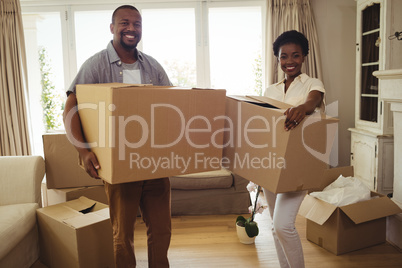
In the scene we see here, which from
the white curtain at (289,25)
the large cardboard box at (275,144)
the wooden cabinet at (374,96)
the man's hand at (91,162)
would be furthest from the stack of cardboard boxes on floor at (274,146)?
the white curtain at (289,25)

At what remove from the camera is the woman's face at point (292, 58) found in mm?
1702

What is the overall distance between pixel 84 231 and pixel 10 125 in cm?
261

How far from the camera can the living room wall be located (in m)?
4.05

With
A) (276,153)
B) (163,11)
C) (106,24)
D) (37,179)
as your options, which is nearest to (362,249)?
(276,153)

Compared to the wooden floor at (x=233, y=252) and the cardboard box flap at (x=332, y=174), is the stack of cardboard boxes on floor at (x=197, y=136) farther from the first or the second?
the cardboard box flap at (x=332, y=174)

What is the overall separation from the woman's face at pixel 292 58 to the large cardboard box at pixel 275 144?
1.24ft

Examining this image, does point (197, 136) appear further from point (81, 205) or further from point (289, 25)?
point (289, 25)

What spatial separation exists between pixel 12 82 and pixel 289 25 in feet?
10.4

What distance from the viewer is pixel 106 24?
4.14 metres

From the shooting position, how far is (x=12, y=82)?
12.7 ft

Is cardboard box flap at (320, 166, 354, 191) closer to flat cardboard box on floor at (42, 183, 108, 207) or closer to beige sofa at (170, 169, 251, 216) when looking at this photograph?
beige sofa at (170, 169, 251, 216)

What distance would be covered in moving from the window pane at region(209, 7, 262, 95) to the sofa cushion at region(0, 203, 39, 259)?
267 centimetres

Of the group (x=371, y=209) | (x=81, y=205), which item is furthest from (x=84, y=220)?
(x=371, y=209)

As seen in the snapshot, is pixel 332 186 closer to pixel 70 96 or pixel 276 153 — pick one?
pixel 276 153
